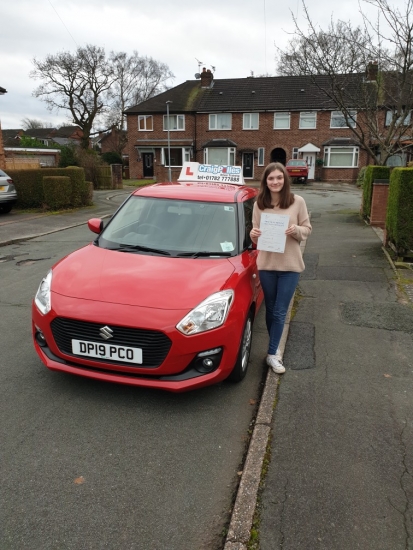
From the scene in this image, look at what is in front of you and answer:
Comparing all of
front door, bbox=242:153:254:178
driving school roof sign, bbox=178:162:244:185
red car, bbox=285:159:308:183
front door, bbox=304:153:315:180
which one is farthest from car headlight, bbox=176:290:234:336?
front door, bbox=242:153:254:178

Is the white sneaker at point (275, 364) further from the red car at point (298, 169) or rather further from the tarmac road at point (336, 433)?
the red car at point (298, 169)

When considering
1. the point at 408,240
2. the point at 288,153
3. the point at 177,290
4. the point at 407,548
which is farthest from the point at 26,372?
the point at 288,153

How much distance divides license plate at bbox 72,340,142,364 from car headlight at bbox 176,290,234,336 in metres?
0.39

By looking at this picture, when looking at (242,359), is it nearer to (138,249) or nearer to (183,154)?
(138,249)

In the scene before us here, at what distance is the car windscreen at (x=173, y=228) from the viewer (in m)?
4.36

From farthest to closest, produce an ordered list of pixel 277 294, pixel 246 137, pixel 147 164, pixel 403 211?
pixel 147 164 < pixel 246 137 < pixel 403 211 < pixel 277 294

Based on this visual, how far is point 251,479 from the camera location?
269 cm

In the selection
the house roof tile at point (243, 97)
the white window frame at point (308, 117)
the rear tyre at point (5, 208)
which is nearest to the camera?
the rear tyre at point (5, 208)

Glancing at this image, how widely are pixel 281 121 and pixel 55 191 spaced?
28128 millimetres

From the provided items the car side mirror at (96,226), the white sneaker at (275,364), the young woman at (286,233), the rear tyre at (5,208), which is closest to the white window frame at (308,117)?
the rear tyre at (5,208)

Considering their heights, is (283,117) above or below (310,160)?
above

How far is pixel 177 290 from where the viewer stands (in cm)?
351

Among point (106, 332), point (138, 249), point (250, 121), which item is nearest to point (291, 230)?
point (138, 249)

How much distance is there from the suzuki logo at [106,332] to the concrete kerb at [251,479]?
1.28 meters
